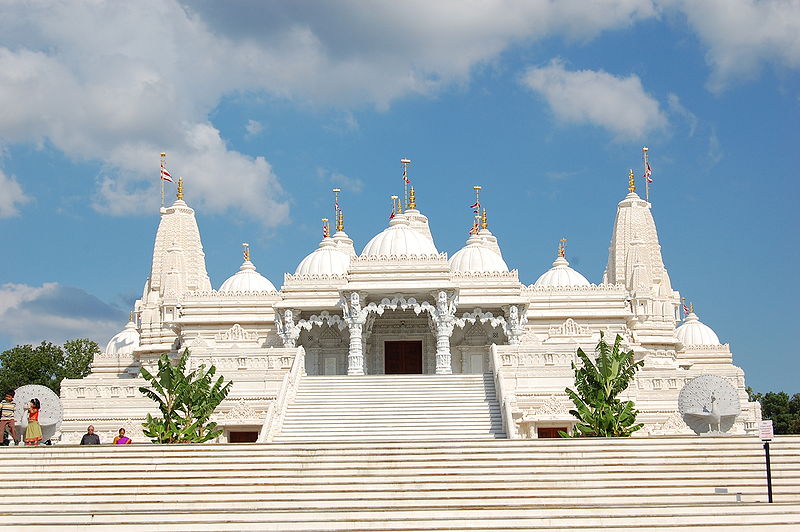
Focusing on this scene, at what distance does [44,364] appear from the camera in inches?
2633

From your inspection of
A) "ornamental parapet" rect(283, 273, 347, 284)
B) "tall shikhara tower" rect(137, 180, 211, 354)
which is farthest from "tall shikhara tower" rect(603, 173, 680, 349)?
"tall shikhara tower" rect(137, 180, 211, 354)

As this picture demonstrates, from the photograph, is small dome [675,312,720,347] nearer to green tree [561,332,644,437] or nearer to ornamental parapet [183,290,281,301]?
ornamental parapet [183,290,281,301]

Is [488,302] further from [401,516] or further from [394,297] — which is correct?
[401,516]

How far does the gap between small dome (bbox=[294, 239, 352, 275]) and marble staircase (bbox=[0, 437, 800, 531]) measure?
83.8ft

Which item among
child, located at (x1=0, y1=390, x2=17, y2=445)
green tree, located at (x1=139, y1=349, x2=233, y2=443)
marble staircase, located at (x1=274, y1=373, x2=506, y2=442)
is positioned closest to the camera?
child, located at (x1=0, y1=390, x2=17, y2=445)

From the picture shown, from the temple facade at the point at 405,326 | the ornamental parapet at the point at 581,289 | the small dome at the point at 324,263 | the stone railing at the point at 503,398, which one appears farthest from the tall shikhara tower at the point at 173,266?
the stone railing at the point at 503,398

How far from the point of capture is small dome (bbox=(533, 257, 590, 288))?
52553 mm

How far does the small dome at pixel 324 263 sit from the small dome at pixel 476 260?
498 cm

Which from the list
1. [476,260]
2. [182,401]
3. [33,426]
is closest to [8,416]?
[33,426]

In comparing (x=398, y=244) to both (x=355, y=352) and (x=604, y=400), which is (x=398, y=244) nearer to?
(x=355, y=352)

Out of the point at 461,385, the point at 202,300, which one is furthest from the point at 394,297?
the point at 202,300

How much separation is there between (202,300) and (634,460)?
28.8 metres

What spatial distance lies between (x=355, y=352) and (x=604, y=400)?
598 inches

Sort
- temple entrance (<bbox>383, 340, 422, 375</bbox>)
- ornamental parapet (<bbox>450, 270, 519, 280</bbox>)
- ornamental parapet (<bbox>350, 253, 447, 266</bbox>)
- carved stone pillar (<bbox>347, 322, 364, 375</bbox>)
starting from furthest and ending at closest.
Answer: temple entrance (<bbox>383, 340, 422, 375</bbox>)
ornamental parapet (<bbox>450, 270, 519, 280</bbox>)
ornamental parapet (<bbox>350, 253, 447, 266</bbox>)
carved stone pillar (<bbox>347, 322, 364, 375</bbox>)
